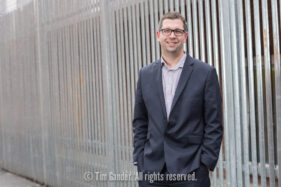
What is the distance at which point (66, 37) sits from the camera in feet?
18.3

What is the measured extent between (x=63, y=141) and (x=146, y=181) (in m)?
3.58

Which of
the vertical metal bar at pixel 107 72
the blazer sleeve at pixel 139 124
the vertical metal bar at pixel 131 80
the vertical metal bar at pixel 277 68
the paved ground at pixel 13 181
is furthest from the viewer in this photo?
the paved ground at pixel 13 181

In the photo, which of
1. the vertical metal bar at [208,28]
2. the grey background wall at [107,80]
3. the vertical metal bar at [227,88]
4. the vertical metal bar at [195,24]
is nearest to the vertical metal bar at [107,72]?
the grey background wall at [107,80]

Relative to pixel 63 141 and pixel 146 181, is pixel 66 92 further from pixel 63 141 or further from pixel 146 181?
pixel 146 181

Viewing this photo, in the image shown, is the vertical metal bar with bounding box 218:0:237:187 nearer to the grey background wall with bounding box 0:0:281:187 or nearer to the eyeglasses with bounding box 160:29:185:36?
the grey background wall with bounding box 0:0:281:187

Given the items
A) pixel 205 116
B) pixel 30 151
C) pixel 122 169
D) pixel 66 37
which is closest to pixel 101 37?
pixel 66 37

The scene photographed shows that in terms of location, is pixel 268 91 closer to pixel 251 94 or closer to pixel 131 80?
pixel 251 94

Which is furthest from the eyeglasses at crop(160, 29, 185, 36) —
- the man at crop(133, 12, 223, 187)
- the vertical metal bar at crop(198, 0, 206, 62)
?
the vertical metal bar at crop(198, 0, 206, 62)

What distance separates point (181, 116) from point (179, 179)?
1.46 feet

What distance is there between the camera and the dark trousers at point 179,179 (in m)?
2.38

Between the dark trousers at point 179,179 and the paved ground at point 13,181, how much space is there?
183 inches

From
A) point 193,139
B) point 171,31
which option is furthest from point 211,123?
point 171,31

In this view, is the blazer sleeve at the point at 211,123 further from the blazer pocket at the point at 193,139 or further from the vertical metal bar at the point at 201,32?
the vertical metal bar at the point at 201,32

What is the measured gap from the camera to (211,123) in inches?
95.3
